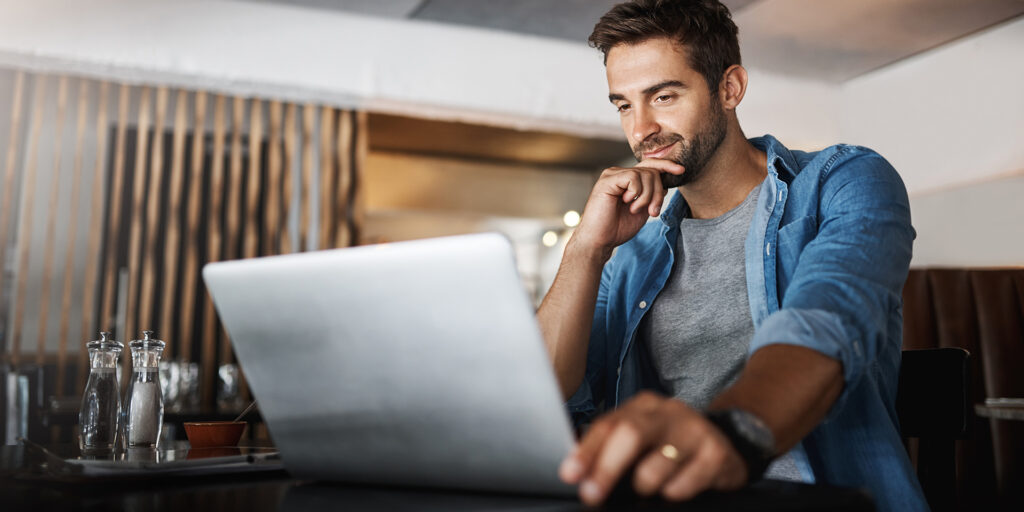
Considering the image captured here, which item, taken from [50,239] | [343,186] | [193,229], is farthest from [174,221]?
[343,186]

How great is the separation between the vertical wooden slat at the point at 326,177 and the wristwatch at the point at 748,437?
12.2 ft

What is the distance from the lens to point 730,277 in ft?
4.34

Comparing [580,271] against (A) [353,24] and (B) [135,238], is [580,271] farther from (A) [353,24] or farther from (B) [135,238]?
(B) [135,238]

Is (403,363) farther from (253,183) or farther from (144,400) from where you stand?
(253,183)

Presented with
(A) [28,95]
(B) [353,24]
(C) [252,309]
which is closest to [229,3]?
(B) [353,24]

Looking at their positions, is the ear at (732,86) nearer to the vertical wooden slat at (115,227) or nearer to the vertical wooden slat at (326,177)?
the vertical wooden slat at (326,177)

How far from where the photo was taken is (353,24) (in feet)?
12.7

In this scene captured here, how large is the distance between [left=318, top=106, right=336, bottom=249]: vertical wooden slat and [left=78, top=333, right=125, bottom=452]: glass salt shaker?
2987 millimetres

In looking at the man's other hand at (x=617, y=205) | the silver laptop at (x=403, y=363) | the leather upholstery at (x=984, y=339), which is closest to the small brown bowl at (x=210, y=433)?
the silver laptop at (x=403, y=363)

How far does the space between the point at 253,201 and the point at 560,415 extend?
394 centimetres

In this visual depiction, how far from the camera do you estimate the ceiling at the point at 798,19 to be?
12.2ft

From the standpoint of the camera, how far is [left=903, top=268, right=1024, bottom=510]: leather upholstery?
101 inches

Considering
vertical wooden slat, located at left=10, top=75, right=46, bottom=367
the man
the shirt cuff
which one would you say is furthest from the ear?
vertical wooden slat, located at left=10, top=75, right=46, bottom=367

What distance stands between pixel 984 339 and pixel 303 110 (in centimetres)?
322
